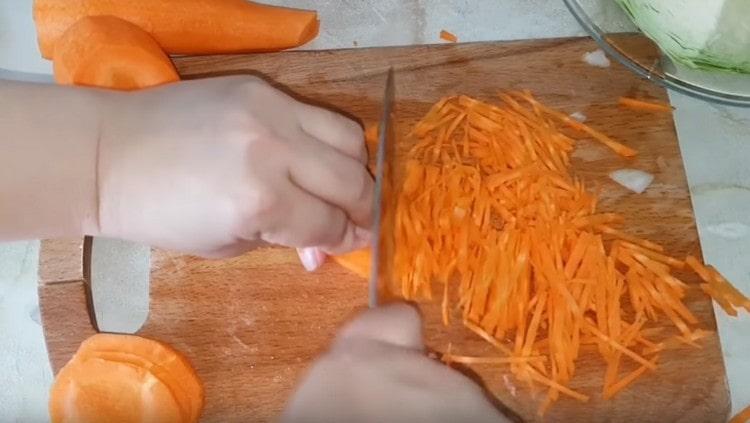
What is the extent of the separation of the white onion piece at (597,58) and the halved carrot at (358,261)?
458 mm

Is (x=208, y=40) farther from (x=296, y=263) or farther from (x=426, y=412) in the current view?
(x=426, y=412)

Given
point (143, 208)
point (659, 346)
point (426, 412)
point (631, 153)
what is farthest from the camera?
point (631, 153)

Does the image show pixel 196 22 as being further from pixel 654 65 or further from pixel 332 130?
pixel 654 65

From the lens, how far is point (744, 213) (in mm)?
1367

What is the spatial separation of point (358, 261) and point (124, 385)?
34 centimetres

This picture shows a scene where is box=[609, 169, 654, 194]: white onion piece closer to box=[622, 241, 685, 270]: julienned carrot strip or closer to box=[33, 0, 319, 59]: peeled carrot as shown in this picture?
box=[622, 241, 685, 270]: julienned carrot strip

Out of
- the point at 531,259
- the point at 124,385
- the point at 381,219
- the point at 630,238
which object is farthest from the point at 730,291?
the point at 124,385

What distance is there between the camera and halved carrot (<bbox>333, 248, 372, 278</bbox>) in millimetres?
1253

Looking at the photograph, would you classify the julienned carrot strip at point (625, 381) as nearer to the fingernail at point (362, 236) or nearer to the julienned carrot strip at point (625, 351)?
the julienned carrot strip at point (625, 351)

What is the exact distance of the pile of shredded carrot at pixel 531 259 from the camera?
122 centimetres

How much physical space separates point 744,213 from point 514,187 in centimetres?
34

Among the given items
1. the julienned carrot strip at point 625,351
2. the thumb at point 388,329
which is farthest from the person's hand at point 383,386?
the julienned carrot strip at point 625,351

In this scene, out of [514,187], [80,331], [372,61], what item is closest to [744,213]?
[514,187]

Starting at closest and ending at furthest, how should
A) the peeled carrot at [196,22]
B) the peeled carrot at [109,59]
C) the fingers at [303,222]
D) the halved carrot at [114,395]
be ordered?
the fingers at [303,222] → the halved carrot at [114,395] → the peeled carrot at [109,59] → the peeled carrot at [196,22]
